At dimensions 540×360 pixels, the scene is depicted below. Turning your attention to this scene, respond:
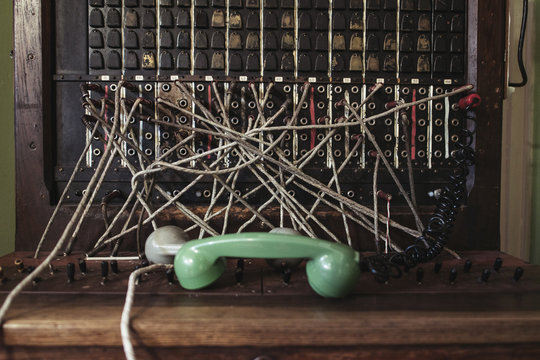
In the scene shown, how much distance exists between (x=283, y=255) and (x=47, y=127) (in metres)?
0.70

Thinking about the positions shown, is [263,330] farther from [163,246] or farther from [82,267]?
[82,267]

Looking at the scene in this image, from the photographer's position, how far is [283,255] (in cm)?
52

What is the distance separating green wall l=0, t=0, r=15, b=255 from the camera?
1031 mm

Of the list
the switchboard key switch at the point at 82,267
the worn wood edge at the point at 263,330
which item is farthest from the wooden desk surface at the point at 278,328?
the switchboard key switch at the point at 82,267

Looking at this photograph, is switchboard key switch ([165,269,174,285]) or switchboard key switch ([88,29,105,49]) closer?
switchboard key switch ([165,269,174,285])

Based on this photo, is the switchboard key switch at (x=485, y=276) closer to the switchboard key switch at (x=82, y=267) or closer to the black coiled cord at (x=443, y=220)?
the black coiled cord at (x=443, y=220)

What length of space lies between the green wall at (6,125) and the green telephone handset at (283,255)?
86 cm

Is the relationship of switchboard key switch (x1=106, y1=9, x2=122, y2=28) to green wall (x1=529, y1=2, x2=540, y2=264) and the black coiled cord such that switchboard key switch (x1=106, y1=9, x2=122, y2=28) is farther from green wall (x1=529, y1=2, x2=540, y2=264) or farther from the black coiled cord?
green wall (x1=529, y1=2, x2=540, y2=264)

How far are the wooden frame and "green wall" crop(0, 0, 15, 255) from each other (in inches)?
11.7

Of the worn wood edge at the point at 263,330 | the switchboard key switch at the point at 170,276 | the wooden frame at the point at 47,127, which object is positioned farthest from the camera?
the wooden frame at the point at 47,127

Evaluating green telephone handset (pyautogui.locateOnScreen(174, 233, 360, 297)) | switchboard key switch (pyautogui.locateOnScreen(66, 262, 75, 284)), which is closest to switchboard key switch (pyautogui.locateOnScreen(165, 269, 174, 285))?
green telephone handset (pyautogui.locateOnScreen(174, 233, 360, 297))

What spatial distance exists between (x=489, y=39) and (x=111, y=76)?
953 millimetres

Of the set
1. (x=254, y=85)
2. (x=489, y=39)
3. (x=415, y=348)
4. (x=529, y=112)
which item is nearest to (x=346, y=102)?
(x=254, y=85)

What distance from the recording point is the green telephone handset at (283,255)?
0.50 metres
